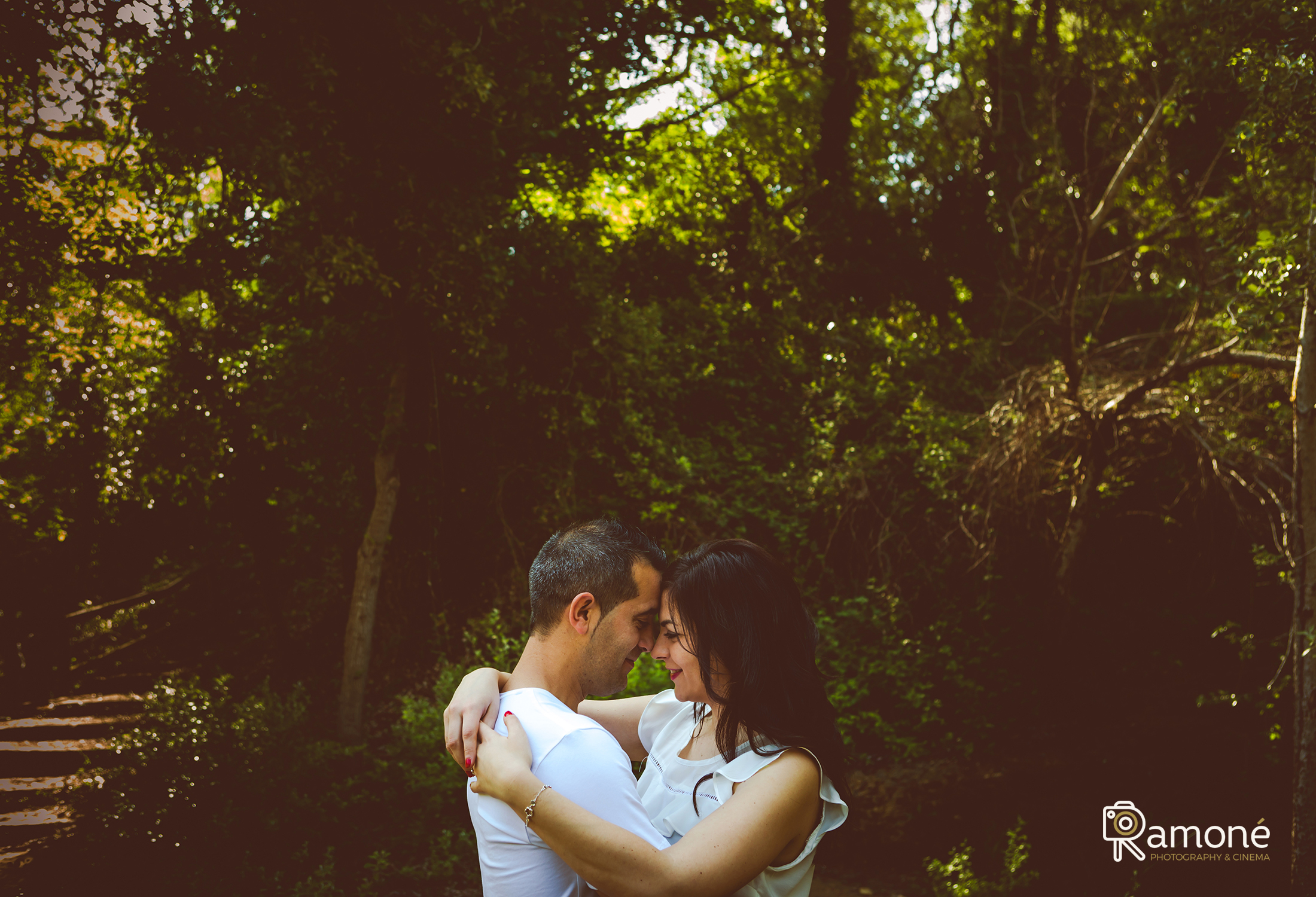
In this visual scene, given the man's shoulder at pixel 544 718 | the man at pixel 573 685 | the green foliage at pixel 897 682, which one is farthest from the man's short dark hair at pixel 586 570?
the green foliage at pixel 897 682

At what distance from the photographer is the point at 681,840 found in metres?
1.86

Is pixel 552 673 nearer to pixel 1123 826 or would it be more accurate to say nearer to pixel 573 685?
pixel 573 685

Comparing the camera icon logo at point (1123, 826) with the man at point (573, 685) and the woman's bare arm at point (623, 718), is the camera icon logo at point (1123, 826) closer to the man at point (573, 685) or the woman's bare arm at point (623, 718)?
the woman's bare arm at point (623, 718)

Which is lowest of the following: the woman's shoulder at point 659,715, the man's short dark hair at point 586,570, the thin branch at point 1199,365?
the woman's shoulder at point 659,715

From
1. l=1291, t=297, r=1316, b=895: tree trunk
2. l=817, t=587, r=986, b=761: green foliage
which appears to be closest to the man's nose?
l=1291, t=297, r=1316, b=895: tree trunk

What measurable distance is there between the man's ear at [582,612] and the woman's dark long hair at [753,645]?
0.24m

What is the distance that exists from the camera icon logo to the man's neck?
639cm

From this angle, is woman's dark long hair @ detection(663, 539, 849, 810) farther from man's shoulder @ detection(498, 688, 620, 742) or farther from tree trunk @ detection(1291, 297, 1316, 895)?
tree trunk @ detection(1291, 297, 1316, 895)

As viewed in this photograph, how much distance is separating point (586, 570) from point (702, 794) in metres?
0.71

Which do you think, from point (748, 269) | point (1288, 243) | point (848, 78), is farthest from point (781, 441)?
point (1288, 243)

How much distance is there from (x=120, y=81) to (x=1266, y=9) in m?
7.10

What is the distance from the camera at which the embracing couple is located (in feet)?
5.96

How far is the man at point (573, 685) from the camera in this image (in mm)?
1913

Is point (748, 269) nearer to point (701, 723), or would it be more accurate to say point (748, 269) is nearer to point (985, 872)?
point (985, 872)
